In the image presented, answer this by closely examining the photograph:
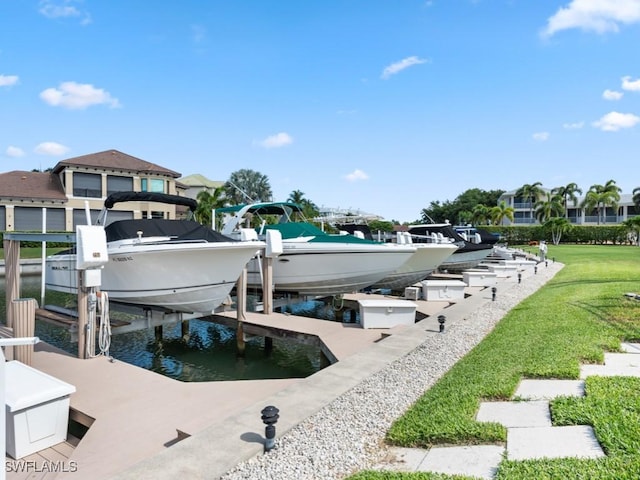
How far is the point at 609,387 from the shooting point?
4.48 meters

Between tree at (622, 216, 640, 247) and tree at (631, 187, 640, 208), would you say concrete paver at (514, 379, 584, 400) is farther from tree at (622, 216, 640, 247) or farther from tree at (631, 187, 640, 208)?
tree at (631, 187, 640, 208)

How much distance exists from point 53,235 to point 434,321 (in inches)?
284

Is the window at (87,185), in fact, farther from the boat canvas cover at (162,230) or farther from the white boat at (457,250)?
the boat canvas cover at (162,230)

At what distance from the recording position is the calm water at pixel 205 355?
895 centimetres

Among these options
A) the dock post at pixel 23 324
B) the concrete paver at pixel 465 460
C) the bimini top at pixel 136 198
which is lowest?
the concrete paver at pixel 465 460

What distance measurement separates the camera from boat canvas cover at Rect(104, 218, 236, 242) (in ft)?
29.5

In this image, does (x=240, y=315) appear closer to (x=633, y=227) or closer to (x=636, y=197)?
(x=633, y=227)

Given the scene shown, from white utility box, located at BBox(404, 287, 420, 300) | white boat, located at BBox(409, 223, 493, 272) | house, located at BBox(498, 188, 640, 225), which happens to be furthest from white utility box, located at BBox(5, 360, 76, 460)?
house, located at BBox(498, 188, 640, 225)

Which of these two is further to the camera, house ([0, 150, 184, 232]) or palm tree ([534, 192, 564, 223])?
palm tree ([534, 192, 564, 223])

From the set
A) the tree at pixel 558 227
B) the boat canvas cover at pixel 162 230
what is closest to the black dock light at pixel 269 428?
the boat canvas cover at pixel 162 230

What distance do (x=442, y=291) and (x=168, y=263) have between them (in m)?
7.61

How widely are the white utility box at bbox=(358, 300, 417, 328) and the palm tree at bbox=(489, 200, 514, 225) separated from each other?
5679 cm

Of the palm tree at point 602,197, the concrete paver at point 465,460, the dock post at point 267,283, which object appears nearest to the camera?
the concrete paver at point 465,460

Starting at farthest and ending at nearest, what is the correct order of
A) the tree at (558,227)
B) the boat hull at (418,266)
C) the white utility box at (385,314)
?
the tree at (558,227) → the boat hull at (418,266) → the white utility box at (385,314)
